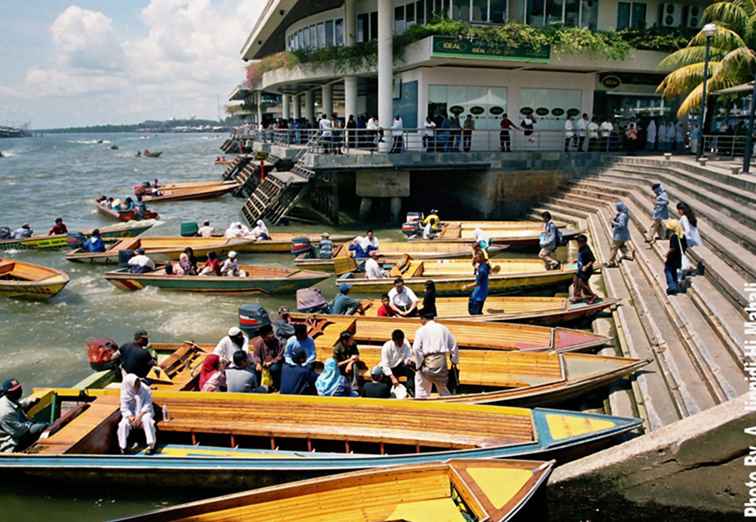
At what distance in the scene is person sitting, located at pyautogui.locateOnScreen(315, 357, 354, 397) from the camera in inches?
351

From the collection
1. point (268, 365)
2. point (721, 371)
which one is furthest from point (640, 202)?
point (268, 365)

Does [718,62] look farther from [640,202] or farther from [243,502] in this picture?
[243,502]

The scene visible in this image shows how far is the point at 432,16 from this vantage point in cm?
2792

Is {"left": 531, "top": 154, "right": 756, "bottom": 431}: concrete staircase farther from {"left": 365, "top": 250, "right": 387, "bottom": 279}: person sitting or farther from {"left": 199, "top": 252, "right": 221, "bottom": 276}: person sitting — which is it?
{"left": 199, "top": 252, "right": 221, "bottom": 276}: person sitting

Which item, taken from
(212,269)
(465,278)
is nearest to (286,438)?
(465,278)

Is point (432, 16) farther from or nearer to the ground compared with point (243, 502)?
farther from the ground

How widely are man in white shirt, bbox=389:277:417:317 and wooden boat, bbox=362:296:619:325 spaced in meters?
0.51

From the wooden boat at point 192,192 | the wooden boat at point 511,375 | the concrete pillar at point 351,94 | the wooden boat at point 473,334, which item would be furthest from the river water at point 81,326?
the wooden boat at point 192,192

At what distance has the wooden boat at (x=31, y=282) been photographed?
56.7ft

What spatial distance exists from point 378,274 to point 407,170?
36.2ft

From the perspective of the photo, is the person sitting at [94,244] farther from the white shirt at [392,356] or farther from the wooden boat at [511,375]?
the white shirt at [392,356]

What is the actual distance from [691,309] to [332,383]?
605 cm

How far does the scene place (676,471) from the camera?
20.3 ft

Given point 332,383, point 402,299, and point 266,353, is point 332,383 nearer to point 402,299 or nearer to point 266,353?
point 266,353
